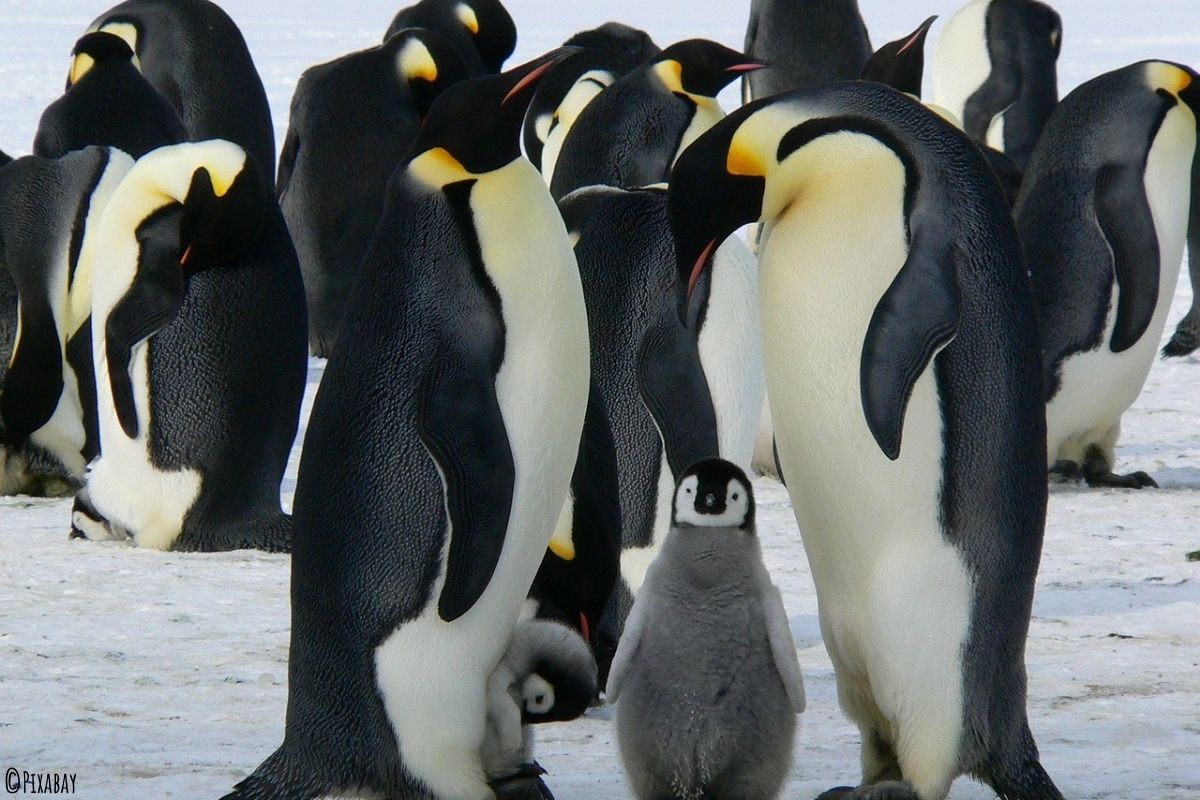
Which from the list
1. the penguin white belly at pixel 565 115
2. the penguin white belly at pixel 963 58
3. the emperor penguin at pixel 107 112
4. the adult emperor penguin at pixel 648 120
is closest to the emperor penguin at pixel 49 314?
the emperor penguin at pixel 107 112

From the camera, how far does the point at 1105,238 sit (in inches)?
237

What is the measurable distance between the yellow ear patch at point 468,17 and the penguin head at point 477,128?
Answer: 688cm

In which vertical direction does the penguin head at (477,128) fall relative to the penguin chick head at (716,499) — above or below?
above

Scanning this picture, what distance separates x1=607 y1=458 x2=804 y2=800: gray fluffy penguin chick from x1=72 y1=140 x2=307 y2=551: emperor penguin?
2.44m

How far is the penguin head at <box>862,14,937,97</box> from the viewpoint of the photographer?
289 inches

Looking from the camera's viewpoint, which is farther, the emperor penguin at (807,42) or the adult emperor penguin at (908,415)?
the emperor penguin at (807,42)

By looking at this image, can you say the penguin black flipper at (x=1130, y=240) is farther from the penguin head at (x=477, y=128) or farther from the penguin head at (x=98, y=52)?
the penguin head at (x=98, y=52)

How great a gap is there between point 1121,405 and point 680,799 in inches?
146

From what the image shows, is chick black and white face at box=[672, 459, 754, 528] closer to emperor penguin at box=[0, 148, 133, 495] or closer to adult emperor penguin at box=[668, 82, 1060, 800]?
adult emperor penguin at box=[668, 82, 1060, 800]

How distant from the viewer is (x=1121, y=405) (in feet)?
20.4

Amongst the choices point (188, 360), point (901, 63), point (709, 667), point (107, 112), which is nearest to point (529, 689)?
point (709, 667)

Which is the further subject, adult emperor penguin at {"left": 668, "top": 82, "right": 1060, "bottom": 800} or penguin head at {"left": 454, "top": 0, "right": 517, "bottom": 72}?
penguin head at {"left": 454, "top": 0, "right": 517, "bottom": 72}

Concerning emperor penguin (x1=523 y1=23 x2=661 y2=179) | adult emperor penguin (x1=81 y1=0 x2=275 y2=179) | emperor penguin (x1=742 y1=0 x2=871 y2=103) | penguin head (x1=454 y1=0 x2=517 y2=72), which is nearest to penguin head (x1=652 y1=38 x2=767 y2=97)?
emperor penguin (x1=523 y1=23 x2=661 y2=179)

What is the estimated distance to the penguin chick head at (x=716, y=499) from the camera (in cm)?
296
